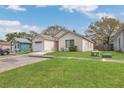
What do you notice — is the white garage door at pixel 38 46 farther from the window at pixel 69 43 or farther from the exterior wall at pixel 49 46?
the window at pixel 69 43

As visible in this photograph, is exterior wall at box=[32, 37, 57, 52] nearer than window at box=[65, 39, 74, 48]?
Yes

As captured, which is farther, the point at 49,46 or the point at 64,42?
the point at 49,46

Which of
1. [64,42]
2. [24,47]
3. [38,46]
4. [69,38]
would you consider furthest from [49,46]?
[24,47]

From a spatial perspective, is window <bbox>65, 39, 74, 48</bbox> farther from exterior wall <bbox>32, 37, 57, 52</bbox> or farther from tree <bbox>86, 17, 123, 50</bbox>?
tree <bbox>86, 17, 123, 50</bbox>

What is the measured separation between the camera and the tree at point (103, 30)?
131ft

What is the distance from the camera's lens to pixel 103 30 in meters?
41.3

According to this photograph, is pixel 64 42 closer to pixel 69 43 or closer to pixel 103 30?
pixel 69 43

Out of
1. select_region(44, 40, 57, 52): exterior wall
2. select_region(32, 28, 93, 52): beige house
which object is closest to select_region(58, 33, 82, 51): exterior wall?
select_region(32, 28, 93, 52): beige house

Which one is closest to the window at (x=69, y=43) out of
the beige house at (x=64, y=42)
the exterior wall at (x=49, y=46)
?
the beige house at (x=64, y=42)

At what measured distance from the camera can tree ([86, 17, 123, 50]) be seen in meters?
39.8
